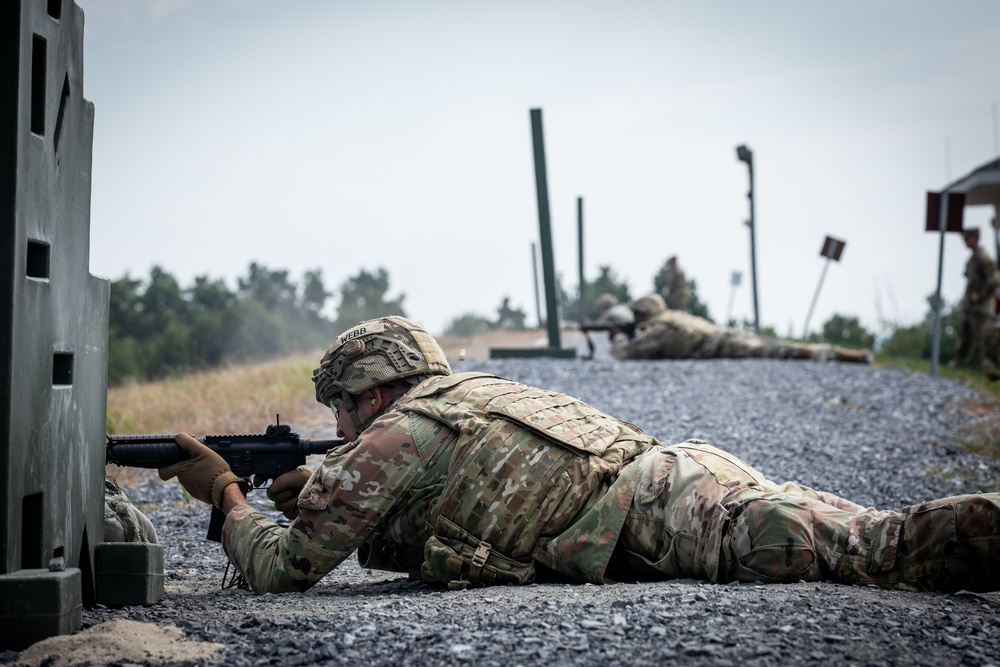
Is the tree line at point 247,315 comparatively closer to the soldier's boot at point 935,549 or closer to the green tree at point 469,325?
the green tree at point 469,325

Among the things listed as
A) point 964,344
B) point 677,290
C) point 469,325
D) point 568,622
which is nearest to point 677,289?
point 677,290

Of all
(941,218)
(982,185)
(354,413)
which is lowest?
(354,413)

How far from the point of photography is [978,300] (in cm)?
1678

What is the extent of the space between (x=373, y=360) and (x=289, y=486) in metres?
0.73

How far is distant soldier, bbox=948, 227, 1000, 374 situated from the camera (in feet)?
54.5

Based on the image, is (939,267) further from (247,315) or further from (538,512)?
(247,315)

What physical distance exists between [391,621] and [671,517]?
1.23 metres

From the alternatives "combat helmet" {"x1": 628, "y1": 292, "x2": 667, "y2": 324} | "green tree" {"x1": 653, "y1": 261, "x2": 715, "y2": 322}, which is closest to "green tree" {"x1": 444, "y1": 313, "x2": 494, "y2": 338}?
"green tree" {"x1": 653, "y1": 261, "x2": 715, "y2": 322}

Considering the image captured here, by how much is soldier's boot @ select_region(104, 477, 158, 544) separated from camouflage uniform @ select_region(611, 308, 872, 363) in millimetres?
12649

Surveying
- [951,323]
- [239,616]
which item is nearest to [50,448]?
[239,616]

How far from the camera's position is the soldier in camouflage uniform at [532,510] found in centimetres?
371

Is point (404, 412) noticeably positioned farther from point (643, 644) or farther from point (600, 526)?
point (643, 644)

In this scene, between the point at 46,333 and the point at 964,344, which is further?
the point at 964,344

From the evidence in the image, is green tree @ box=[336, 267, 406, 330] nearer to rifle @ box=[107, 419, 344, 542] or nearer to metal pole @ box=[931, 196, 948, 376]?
metal pole @ box=[931, 196, 948, 376]
